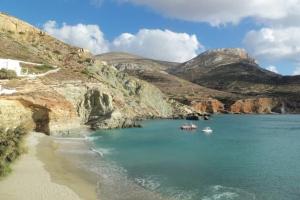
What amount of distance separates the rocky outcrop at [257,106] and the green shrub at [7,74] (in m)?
130

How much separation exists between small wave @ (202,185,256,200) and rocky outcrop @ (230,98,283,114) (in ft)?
513

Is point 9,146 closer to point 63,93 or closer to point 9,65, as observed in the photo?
point 9,65

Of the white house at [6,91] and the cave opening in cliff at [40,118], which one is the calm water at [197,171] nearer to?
the cave opening in cliff at [40,118]

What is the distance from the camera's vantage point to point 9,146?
32.5m

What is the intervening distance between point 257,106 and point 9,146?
171 meters

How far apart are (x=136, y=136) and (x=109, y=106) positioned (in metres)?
16.0

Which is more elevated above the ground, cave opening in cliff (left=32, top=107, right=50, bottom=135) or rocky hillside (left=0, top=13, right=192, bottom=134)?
rocky hillside (left=0, top=13, right=192, bottom=134)

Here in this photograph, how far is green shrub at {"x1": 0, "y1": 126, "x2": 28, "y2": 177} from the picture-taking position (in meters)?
31.1

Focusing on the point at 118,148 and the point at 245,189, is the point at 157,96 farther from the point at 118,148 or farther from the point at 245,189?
the point at 245,189

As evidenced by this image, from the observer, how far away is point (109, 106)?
87.1m

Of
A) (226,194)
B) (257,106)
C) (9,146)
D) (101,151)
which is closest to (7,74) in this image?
(101,151)

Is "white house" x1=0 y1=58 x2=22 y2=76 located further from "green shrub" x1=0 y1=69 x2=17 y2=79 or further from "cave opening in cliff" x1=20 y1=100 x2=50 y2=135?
"cave opening in cliff" x1=20 y1=100 x2=50 y2=135

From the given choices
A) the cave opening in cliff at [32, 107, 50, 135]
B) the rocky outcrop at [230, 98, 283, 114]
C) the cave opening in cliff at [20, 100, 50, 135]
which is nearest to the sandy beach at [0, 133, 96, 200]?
the cave opening in cliff at [20, 100, 50, 135]

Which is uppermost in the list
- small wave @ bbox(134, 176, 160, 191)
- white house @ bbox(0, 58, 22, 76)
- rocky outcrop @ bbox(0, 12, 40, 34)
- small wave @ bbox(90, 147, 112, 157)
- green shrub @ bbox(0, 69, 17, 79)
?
rocky outcrop @ bbox(0, 12, 40, 34)
